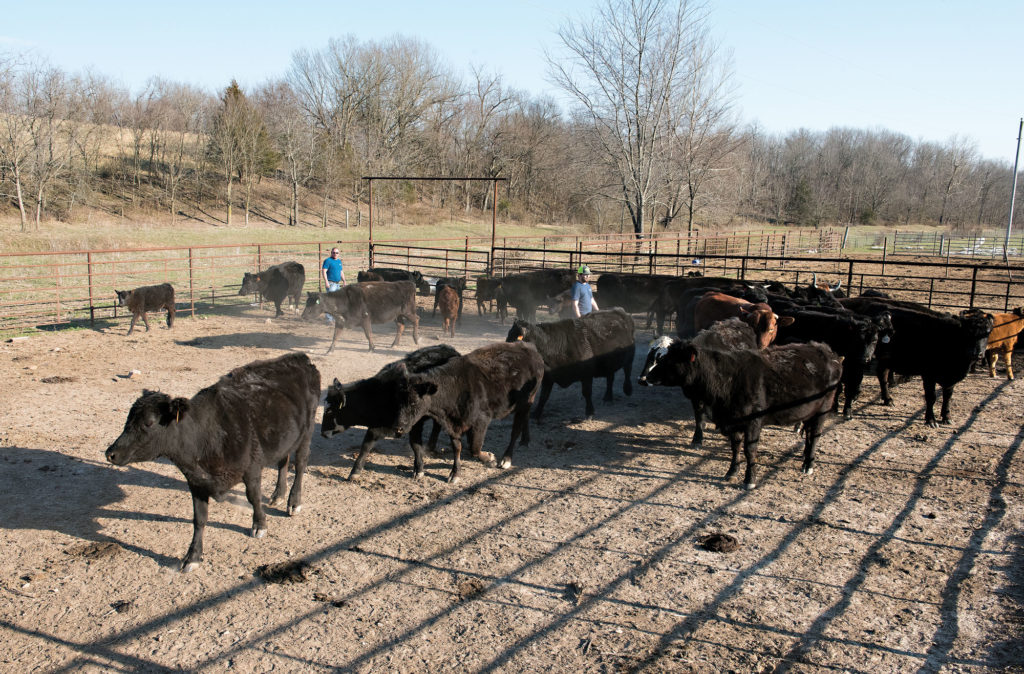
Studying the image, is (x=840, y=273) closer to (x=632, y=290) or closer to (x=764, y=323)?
(x=632, y=290)

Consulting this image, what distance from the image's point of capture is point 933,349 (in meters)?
8.33

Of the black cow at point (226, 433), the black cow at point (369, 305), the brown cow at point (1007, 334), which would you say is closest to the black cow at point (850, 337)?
the brown cow at point (1007, 334)

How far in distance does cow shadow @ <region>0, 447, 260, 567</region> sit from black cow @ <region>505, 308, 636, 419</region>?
3.71 metres

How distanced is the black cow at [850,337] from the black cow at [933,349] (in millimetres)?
243

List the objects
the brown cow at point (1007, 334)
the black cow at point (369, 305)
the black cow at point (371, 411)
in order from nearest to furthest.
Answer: the black cow at point (371, 411), the brown cow at point (1007, 334), the black cow at point (369, 305)

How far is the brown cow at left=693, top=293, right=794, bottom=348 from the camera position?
9.29m

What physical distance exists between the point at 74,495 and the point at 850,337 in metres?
8.42

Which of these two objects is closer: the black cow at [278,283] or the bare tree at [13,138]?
the black cow at [278,283]

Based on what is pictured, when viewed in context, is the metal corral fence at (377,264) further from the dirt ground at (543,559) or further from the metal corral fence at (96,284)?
the dirt ground at (543,559)

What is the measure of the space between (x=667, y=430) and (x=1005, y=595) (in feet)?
12.8

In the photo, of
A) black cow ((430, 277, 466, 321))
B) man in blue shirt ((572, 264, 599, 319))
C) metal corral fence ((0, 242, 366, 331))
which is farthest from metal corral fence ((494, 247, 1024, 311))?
metal corral fence ((0, 242, 366, 331))

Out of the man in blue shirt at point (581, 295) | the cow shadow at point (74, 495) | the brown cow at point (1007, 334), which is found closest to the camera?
the cow shadow at point (74, 495)

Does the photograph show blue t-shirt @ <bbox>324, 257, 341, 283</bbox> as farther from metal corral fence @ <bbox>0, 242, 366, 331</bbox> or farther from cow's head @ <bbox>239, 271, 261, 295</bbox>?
cow's head @ <bbox>239, 271, 261, 295</bbox>

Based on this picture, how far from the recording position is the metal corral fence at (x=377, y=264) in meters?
14.1
